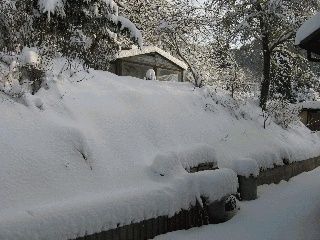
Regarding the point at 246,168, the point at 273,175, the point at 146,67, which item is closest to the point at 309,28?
the point at 246,168

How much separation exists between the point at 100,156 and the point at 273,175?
19.0 feet

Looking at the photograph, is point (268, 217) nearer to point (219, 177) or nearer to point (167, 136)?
point (219, 177)

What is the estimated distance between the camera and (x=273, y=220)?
693 cm

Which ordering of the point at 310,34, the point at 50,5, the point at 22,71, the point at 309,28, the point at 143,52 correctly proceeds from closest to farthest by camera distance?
the point at 310,34, the point at 309,28, the point at 22,71, the point at 50,5, the point at 143,52

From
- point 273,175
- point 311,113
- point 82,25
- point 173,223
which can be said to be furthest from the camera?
point 311,113

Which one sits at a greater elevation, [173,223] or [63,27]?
[63,27]

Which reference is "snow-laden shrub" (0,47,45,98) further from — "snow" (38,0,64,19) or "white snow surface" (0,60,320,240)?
"snow" (38,0,64,19)

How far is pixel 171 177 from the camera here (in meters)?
6.30

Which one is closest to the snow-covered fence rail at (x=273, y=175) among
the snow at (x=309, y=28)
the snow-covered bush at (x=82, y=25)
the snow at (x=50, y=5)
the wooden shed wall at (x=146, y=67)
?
the snow at (x=309, y=28)

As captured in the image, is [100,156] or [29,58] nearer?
[100,156]

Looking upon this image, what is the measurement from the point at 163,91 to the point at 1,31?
408 cm

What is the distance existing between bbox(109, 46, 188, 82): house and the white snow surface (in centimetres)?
721

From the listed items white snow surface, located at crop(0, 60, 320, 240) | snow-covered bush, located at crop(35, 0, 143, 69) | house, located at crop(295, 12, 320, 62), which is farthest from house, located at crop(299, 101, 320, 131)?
house, located at crop(295, 12, 320, 62)

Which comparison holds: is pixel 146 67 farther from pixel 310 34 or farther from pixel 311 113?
pixel 311 113
